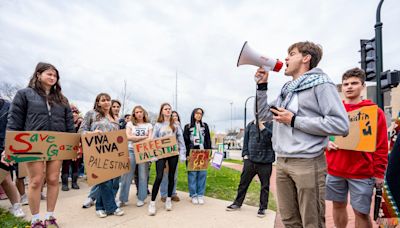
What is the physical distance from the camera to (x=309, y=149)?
1.98 metres

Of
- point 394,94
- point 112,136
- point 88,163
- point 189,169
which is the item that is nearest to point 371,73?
point 189,169

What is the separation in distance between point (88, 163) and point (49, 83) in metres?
1.19

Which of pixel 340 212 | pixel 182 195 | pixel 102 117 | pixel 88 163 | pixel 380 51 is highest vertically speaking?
pixel 380 51

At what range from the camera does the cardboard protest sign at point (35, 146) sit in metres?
3.02

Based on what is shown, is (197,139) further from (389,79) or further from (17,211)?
(389,79)

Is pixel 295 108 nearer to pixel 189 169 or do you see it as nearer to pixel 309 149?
pixel 309 149

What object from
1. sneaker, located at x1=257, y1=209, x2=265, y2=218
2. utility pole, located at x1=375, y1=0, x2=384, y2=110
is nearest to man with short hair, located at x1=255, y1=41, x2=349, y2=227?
sneaker, located at x1=257, y1=209, x2=265, y2=218

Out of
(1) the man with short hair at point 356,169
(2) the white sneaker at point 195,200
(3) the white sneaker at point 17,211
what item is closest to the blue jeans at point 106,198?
(3) the white sneaker at point 17,211

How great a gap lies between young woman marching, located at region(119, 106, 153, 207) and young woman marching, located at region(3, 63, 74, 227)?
1481 mm

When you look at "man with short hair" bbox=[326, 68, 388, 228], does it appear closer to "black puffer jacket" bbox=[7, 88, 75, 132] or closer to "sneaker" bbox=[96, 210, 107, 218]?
"sneaker" bbox=[96, 210, 107, 218]

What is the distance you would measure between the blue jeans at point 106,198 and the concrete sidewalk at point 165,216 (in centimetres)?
14

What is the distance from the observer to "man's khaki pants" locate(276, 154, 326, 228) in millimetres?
1938

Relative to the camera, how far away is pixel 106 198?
13.3 ft

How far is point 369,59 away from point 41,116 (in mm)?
6717
